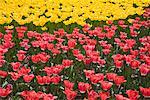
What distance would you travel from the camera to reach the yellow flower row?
7916mm

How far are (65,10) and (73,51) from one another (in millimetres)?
3712

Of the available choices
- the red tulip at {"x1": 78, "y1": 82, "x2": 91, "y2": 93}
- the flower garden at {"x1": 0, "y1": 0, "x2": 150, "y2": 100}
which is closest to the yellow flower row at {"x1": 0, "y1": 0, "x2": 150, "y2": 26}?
the flower garden at {"x1": 0, "y1": 0, "x2": 150, "y2": 100}

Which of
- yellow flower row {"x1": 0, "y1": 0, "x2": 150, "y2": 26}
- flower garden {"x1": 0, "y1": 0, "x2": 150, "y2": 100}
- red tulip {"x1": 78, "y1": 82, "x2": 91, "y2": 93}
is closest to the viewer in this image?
red tulip {"x1": 78, "y1": 82, "x2": 91, "y2": 93}

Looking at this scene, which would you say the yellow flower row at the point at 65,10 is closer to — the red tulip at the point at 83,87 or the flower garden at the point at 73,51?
the flower garden at the point at 73,51

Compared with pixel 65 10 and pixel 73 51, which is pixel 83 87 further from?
pixel 65 10

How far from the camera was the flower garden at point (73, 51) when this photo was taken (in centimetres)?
438

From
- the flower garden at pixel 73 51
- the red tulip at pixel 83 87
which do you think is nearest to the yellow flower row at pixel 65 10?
the flower garden at pixel 73 51

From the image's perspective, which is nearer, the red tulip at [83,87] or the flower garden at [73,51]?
the red tulip at [83,87]

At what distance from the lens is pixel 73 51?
5.20 meters

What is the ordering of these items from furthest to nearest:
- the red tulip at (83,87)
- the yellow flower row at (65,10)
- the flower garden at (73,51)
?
the yellow flower row at (65,10), the flower garden at (73,51), the red tulip at (83,87)

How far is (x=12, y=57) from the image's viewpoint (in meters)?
5.64

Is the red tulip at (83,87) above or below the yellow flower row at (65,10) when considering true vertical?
below

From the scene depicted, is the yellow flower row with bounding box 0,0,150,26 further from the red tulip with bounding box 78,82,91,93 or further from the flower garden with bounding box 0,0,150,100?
the red tulip with bounding box 78,82,91,93

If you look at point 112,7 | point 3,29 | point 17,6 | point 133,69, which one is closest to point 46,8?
point 17,6
